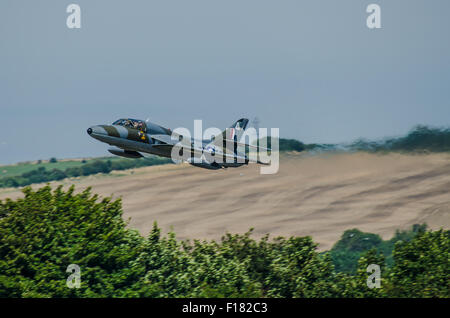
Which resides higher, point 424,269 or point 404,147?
point 404,147

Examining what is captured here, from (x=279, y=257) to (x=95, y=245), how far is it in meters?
22.2

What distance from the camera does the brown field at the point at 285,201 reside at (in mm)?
125688

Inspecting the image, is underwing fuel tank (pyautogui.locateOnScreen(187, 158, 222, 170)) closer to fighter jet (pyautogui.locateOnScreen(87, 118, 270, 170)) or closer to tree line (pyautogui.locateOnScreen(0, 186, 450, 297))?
fighter jet (pyautogui.locateOnScreen(87, 118, 270, 170))

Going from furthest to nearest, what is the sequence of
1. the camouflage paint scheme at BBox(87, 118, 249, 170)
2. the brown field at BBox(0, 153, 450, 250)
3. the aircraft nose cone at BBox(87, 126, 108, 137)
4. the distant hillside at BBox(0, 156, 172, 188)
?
the distant hillside at BBox(0, 156, 172, 188) < the brown field at BBox(0, 153, 450, 250) < the camouflage paint scheme at BBox(87, 118, 249, 170) < the aircraft nose cone at BBox(87, 126, 108, 137)

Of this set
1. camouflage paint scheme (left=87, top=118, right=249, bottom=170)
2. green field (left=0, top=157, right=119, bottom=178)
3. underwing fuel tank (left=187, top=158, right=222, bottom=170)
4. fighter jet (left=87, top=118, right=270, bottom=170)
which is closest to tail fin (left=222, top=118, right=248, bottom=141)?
fighter jet (left=87, top=118, right=270, bottom=170)

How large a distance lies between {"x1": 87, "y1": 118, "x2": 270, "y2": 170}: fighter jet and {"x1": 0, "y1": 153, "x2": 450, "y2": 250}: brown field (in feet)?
217

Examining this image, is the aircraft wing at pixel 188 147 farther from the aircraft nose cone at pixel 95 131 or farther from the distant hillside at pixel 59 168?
the distant hillside at pixel 59 168

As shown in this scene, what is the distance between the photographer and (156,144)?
55.0 metres

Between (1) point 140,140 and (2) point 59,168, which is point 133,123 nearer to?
(1) point 140,140

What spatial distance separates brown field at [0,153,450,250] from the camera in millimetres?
125688

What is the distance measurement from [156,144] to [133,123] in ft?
7.48

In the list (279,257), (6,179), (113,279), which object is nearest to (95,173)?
(6,179)

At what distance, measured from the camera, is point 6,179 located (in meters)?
165
